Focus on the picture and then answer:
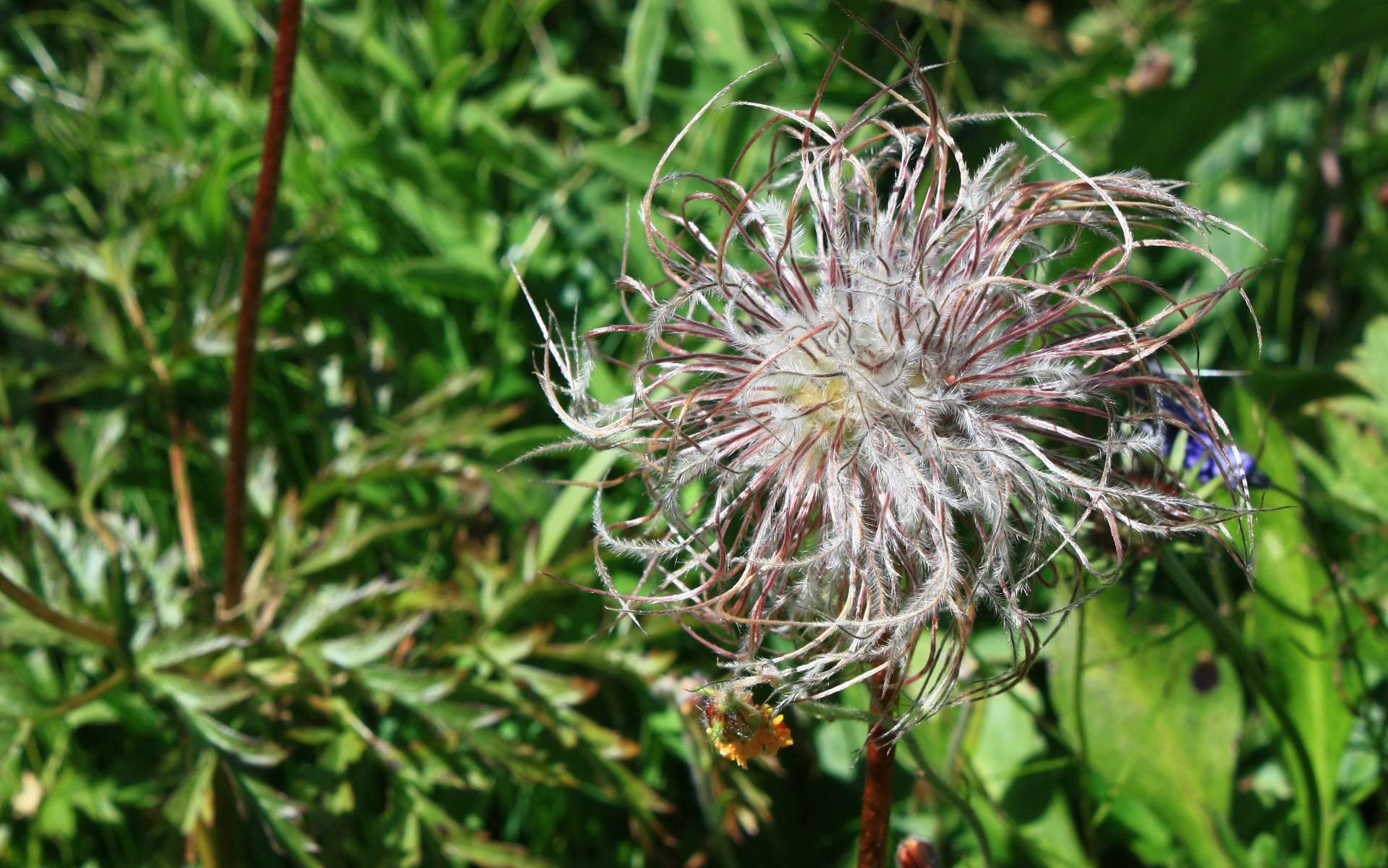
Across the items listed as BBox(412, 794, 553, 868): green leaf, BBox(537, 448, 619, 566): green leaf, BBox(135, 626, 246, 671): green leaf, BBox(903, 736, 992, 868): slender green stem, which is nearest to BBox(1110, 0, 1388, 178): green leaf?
BBox(537, 448, 619, 566): green leaf

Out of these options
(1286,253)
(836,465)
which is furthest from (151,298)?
(1286,253)

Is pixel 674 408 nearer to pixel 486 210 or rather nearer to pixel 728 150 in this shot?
pixel 728 150

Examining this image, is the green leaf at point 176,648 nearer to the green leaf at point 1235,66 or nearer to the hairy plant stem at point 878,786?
the hairy plant stem at point 878,786

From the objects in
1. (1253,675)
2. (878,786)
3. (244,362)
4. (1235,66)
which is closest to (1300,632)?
(1253,675)

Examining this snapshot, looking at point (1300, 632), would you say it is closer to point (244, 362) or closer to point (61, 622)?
point (244, 362)

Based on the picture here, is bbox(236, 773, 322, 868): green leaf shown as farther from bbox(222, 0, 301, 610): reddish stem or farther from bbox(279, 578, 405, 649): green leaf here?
bbox(222, 0, 301, 610): reddish stem

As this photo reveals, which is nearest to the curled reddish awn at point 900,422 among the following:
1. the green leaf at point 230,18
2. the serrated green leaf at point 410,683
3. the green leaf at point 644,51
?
the serrated green leaf at point 410,683

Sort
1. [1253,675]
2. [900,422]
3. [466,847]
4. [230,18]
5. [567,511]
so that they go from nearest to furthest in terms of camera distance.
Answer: [900,422], [1253,675], [466,847], [567,511], [230,18]
